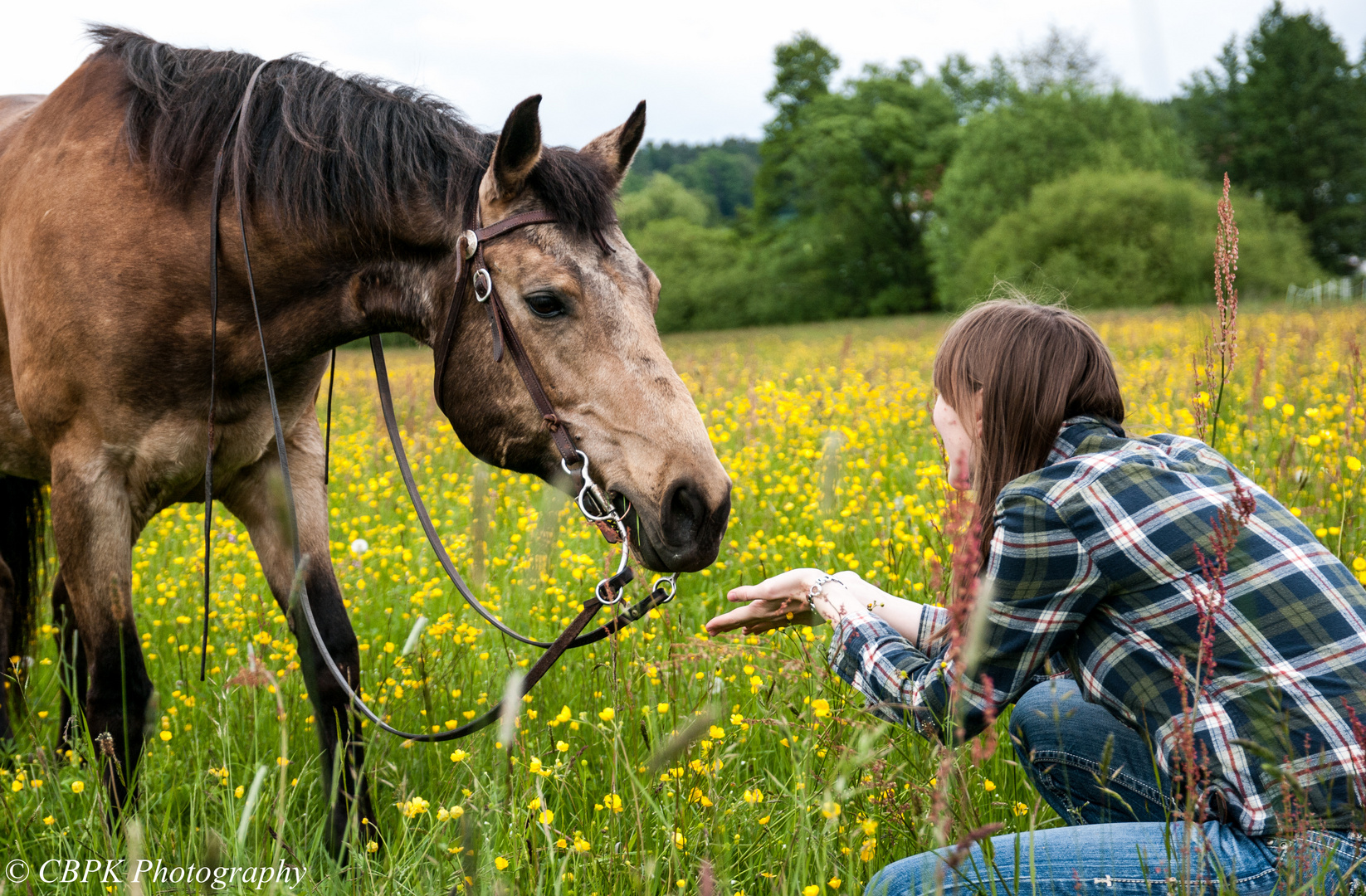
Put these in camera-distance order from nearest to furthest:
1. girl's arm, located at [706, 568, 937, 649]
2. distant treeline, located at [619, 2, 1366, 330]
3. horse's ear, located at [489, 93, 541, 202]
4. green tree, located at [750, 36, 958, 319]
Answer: girl's arm, located at [706, 568, 937, 649]
horse's ear, located at [489, 93, 541, 202]
distant treeline, located at [619, 2, 1366, 330]
green tree, located at [750, 36, 958, 319]

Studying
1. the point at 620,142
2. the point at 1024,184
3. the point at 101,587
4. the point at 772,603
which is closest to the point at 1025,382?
the point at 772,603

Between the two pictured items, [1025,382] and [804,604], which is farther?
[804,604]

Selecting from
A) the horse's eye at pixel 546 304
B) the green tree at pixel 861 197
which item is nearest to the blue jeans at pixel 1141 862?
the horse's eye at pixel 546 304

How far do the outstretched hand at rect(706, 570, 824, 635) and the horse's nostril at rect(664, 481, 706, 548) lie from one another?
0.17m

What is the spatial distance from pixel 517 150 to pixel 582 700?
5.32ft

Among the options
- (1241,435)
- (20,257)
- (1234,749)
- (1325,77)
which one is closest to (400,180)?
(20,257)

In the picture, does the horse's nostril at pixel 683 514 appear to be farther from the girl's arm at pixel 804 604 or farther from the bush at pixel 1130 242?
the bush at pixel 1130 242

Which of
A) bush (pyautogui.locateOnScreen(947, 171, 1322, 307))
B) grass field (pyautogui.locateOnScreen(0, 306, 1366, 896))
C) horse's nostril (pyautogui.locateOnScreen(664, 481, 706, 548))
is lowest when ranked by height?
grass field (pyautogui.locateOnScreen(0, 306, 1366, 896))

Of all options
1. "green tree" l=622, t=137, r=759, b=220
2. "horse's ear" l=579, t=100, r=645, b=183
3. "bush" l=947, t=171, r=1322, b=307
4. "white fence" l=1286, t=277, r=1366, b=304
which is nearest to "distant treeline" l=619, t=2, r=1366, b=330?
"bush" l=947, t=171, r=1322, b=307

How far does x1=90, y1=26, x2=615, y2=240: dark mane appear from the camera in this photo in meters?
→ 2.40

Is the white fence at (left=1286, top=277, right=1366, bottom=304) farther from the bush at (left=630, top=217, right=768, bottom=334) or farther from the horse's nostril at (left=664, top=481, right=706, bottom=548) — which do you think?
the bush at (left=630, top=217, right=768, bottom=334)

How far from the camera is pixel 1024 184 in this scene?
38.5 m

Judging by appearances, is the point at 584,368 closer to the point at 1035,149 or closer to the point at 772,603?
the point at 772,603

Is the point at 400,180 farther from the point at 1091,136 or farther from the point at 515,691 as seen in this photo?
the point at 1091,136
